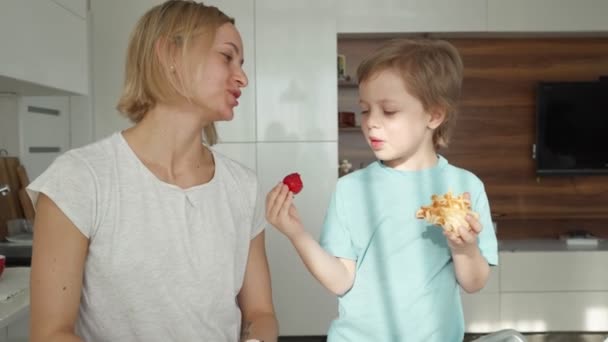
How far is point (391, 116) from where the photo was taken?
1.22 metres

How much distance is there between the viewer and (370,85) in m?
1.25

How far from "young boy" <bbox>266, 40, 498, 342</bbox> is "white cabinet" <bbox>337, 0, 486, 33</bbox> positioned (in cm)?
233

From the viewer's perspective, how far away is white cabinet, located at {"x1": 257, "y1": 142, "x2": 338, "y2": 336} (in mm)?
3529

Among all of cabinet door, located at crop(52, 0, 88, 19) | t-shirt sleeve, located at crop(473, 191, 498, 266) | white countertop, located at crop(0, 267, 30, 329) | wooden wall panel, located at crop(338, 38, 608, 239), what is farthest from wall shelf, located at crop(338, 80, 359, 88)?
t-shirt sleeve, located at crop(473, 191, 498, 266)

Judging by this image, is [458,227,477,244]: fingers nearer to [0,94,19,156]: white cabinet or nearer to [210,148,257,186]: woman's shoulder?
[210,148,257,186]: woman's shoulder

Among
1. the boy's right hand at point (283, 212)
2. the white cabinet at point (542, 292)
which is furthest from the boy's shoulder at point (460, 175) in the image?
the white cabinet at point (542, 292)

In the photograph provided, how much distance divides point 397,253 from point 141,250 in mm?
513

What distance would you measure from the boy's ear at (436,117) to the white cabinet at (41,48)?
5.14 feet

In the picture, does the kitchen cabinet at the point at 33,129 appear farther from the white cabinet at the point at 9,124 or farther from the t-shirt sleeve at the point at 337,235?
the t-shirt sleeve at the point at 337,235

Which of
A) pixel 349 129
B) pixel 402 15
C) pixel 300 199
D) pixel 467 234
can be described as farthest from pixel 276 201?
pixel 349 129

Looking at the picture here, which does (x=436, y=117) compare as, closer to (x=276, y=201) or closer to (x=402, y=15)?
(x=276, y=201)

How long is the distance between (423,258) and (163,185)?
55cm

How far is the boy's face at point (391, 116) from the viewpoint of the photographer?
1.21m

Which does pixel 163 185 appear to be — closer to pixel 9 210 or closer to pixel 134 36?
pixel 134 36
